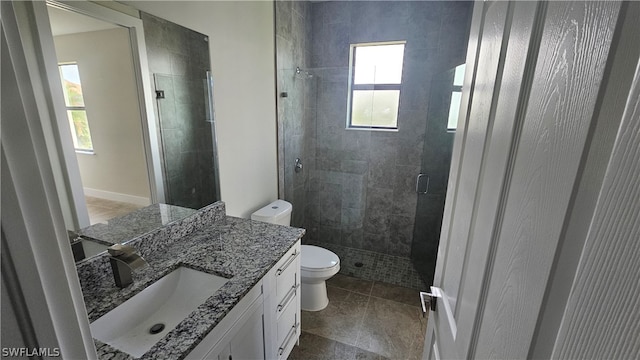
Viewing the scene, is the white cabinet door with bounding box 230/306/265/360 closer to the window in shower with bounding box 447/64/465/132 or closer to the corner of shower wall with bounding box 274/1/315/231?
the corner of shower wall with bounding box 274/1/315/231

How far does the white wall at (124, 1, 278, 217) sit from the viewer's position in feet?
5.51

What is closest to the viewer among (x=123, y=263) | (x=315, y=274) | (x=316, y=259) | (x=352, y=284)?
(x=123, y=263)

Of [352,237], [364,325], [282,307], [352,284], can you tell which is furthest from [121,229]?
[352,237]

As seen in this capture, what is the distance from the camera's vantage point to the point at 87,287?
3.48ft

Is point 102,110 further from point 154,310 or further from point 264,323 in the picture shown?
point 264,323

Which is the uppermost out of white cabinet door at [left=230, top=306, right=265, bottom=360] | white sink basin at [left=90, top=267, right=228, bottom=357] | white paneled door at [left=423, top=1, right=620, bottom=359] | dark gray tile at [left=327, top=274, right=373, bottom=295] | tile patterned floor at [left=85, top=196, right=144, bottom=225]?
white paneled door at [left=423, top=1, right=620, bottom=359]

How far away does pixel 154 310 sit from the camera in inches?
46.2

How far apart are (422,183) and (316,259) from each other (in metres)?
1.39

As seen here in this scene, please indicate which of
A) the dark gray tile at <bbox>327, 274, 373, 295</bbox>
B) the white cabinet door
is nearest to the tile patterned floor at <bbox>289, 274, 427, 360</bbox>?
the dark gray tile at <bbox>327, 274, 373, 295</bbox>

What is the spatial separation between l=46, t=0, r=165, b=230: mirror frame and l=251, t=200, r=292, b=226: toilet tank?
84cm

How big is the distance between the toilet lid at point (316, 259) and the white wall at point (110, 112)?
4.28 feet

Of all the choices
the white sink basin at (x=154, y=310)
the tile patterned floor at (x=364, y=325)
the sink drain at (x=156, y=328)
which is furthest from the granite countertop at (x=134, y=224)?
the tile patterned floor at (x=364, y=325)

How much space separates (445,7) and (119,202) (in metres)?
2.97

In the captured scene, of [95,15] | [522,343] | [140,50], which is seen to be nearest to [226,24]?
[140,50]
